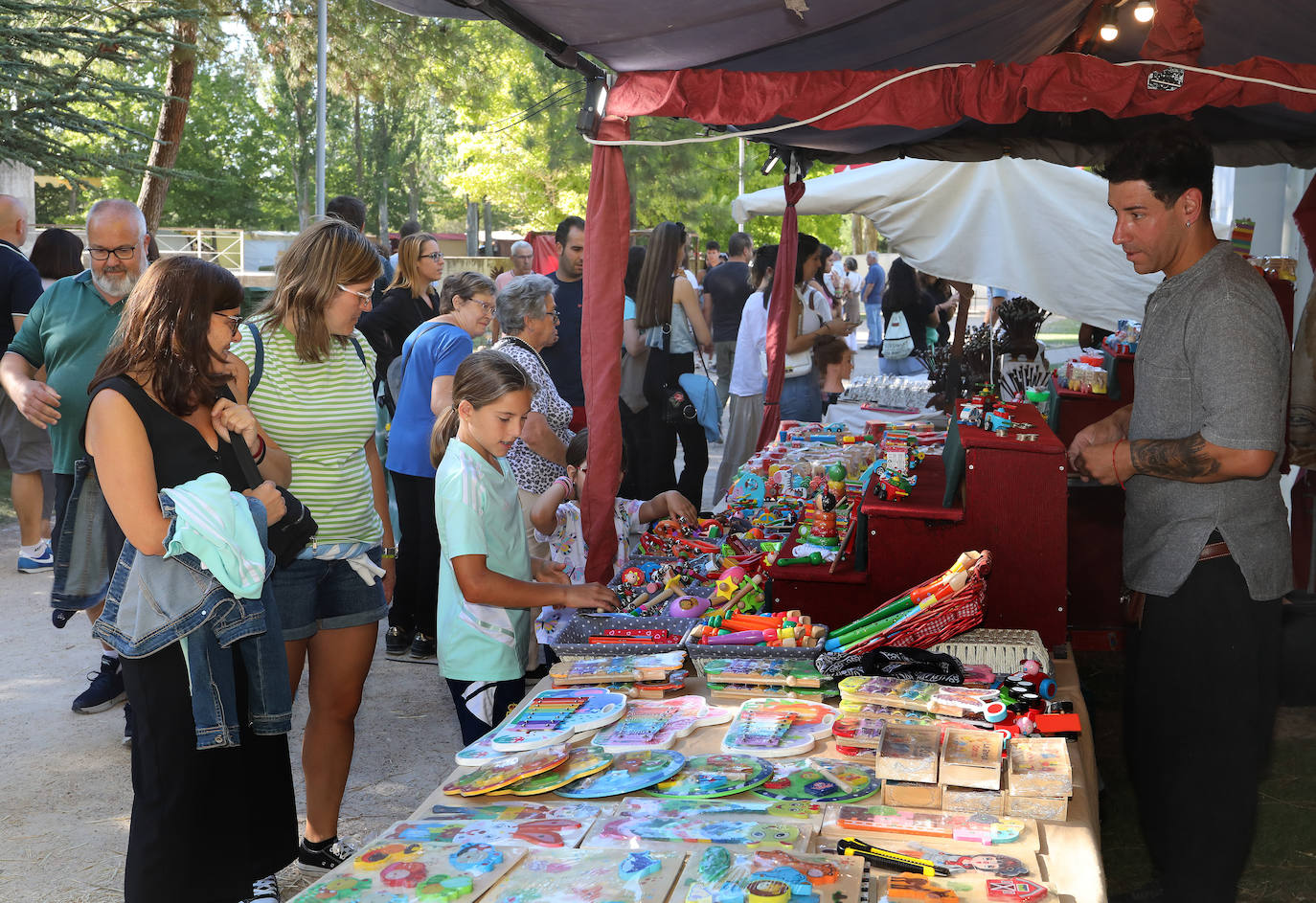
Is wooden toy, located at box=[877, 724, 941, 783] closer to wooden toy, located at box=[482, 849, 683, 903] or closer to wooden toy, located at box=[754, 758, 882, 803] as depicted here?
wooden toy, located at box=[754, 758, 882, 803]

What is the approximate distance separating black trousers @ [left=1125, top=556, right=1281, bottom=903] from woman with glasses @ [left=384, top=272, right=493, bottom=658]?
3.00m

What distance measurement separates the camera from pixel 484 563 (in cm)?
304

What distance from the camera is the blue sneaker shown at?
7093 millimetres

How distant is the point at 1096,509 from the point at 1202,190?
7.54 ft

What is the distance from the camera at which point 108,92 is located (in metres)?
10.5

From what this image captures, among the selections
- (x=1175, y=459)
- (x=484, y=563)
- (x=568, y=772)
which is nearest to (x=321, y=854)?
(x=484, y=563)

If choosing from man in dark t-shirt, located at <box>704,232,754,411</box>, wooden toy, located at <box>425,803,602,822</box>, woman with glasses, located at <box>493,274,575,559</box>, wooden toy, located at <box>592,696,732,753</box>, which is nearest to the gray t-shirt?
wooden toy, located at <box>592,696,732,753</box>

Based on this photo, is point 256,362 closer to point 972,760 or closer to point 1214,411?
point 972,760

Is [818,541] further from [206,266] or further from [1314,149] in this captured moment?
[1314,149]

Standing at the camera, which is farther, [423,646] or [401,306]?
[401,306]

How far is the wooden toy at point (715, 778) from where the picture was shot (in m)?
2.14

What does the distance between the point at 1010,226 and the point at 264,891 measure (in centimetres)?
728

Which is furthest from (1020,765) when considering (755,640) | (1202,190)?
(1202,190)

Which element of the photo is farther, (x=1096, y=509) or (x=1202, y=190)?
(x=1096, y=509)
